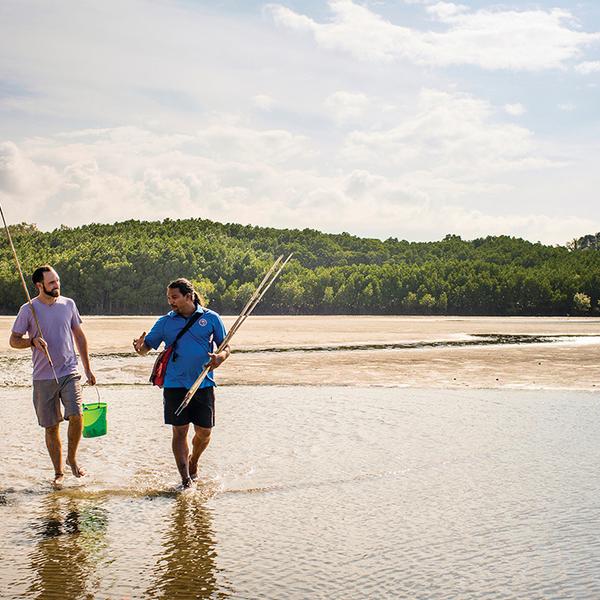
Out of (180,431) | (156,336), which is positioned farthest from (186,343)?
(180,431)

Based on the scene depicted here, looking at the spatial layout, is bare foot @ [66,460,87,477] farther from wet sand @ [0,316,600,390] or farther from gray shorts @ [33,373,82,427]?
wet sand @ [0,316,600,390]

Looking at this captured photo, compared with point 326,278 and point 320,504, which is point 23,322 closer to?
point 320,504

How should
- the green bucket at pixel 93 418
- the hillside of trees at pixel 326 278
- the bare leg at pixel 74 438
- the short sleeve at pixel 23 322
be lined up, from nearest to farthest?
1. the short sleeve at pixel 23 322
2. the bare leg at pixel 74 438
3. the green bucket at pixel 93 418
4. the hillside of trees at pixel 326 278

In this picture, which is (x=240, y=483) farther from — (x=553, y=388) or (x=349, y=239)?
(x=349, y=239)

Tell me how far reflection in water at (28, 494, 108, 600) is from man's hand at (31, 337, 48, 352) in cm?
140

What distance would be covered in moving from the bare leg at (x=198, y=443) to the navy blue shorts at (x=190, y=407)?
5.8 inches

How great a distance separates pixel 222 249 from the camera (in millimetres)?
147750

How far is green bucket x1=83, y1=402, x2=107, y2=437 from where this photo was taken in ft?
29.4

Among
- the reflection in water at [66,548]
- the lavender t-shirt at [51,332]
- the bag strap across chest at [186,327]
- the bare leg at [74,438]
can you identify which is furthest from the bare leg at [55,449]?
the bag strap across chest at [186,327]

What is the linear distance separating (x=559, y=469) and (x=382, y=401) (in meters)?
6.59

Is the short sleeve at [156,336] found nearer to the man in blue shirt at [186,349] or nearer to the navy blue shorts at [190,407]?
the man in blue shirt at [186,349]

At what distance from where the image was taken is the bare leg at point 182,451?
8334mm

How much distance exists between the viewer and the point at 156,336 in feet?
26.8

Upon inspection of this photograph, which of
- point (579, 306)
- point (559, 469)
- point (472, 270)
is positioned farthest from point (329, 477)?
point (472, 270)
